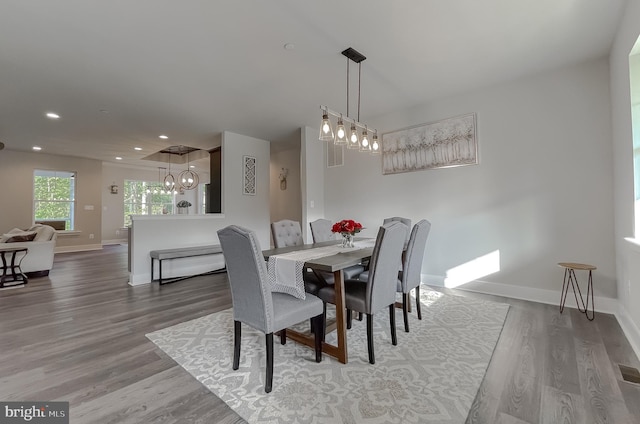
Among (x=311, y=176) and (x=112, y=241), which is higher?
(x=311, y=176)

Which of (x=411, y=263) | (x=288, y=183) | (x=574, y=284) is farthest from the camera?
(x=288, y=183)

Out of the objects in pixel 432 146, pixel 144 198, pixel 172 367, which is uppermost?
pixel 432 146

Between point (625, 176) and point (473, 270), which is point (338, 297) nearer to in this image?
point (473, 270)

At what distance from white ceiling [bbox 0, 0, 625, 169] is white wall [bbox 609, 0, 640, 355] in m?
0.22

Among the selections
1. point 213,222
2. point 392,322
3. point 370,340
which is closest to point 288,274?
point 370,340

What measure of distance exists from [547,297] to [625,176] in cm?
154

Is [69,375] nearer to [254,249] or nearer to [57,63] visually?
[254,249]

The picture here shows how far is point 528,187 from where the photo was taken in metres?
3.35

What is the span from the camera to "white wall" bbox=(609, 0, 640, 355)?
212 cm

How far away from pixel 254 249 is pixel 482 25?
8.73 feet

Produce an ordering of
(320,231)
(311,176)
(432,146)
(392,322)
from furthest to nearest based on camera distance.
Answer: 1. (311,176)
2. (432,146)
3. (320,231)
4. (392,322)

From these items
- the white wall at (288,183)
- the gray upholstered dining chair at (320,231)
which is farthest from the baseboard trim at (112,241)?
the gray upholstered dining chair at (320,231)

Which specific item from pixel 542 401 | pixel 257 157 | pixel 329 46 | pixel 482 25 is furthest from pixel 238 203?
pixel 542 401

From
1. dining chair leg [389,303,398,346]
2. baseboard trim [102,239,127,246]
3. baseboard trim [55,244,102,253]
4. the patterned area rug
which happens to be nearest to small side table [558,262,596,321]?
the patterned area rug
